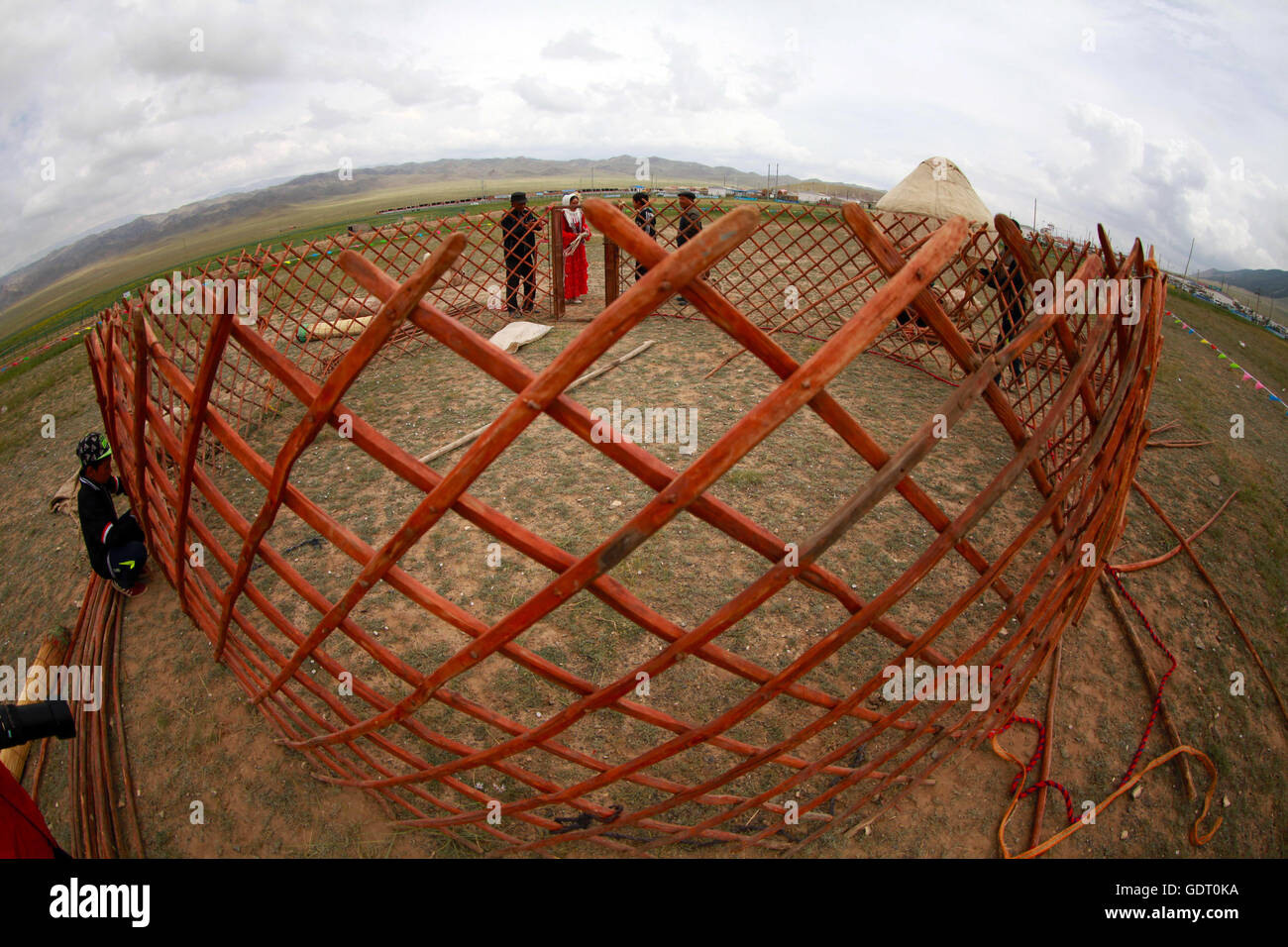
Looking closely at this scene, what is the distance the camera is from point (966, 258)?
→ 170 inches

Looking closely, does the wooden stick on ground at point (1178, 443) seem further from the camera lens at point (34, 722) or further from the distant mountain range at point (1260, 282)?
the distant mountain range at point (1260, 282)

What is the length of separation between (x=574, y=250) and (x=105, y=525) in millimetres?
4214

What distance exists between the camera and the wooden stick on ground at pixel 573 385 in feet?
10.0

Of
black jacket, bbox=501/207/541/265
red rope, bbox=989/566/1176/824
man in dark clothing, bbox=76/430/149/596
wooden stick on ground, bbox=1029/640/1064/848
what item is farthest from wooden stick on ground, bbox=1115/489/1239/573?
black jacket, bbox=501/207/541/265

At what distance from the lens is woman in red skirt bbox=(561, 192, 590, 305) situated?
5.05 m

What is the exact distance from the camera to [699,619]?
206 centimetres

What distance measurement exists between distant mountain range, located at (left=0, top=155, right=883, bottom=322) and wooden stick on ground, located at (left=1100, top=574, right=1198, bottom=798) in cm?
2931

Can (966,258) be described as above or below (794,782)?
above

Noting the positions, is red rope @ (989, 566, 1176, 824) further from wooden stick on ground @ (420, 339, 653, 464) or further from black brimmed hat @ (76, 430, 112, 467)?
black brimmed hat @ (76, 430, 112, 467)

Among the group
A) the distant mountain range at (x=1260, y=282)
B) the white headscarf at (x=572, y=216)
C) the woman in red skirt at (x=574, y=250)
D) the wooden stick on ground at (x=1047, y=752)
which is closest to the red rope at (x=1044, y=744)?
the wooden stick on ground at (x=1047, y=752)

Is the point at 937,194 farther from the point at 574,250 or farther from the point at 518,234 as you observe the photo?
the point at 518,234
